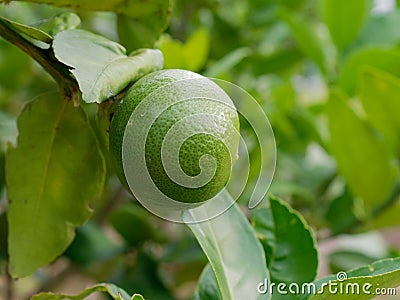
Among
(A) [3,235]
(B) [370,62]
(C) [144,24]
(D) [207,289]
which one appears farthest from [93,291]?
(B) [370,62]

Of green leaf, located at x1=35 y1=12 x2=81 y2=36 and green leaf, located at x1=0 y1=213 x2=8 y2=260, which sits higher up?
green leaf, located at x1=35 y1=12 x2=81 y2=36

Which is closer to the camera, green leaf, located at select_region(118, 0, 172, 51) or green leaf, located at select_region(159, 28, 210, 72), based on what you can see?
green leaf, located at select_region(118, 0, 172, 51)

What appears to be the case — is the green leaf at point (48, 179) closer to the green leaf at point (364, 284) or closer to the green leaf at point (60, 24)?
the green leaf at point (60, 24)

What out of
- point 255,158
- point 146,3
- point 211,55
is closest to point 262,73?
point 211,55

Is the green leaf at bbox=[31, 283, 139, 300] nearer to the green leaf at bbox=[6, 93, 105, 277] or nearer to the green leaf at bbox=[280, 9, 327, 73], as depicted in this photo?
the green leaf at bbox=[6, 93, 105, 277]

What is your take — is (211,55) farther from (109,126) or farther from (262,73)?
(109,126)

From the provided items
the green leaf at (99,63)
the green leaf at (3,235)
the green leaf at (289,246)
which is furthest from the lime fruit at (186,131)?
the green leaf at (3,235)

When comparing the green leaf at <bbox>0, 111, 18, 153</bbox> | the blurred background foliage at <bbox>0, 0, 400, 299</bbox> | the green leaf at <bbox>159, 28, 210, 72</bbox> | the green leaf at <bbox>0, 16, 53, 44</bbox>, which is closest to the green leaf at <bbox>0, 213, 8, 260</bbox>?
the blurred background foliage at <bbox>0, 0, 400, 299</bbox>
